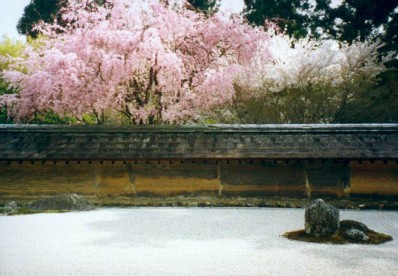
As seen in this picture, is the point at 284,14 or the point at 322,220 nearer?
the point at 322,220

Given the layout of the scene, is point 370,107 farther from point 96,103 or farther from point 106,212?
point 106,212

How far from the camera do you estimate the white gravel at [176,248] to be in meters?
6.36

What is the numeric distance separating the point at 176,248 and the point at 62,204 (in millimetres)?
6281

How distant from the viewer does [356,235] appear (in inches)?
338

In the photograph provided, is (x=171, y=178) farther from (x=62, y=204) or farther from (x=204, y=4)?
(x=204, y=4)

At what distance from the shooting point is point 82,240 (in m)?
8.37

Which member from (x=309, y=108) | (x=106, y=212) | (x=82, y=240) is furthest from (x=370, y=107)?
(x=82, y=240)

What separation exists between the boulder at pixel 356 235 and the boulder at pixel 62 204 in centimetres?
787

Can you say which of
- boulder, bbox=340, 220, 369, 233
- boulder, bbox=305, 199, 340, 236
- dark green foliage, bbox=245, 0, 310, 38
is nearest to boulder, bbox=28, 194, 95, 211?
boulder, bbox=305, 199, 340, 236

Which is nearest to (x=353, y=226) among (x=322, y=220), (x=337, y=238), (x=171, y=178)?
(x=337, y=238)

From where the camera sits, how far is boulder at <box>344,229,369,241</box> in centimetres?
851

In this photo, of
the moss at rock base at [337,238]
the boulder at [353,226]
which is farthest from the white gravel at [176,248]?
the boulder at [353,226]

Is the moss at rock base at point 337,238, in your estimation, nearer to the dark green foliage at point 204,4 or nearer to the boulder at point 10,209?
the boulder at point 10,209

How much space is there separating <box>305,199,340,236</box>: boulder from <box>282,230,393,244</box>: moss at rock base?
6.1 inches
